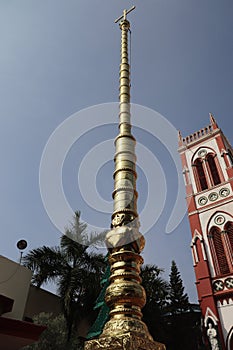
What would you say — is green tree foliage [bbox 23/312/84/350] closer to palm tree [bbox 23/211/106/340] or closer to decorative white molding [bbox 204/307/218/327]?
palm tree [bbox 23/211/106/340]

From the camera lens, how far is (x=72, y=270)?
1411 centimetres

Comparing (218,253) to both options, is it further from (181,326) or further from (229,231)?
(181,326)


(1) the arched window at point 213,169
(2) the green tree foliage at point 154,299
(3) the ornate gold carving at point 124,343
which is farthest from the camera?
(1) the arched window at point 213,169

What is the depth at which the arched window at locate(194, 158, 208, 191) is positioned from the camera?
24.2 meters

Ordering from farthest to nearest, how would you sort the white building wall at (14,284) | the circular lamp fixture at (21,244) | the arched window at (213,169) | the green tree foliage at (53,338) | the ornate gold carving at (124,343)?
the arched window at (213,169), the circular lamp fixture at (21,244), the green tree foliage at (53,338), the white building wall at (14,284), the ornate gold carving at (124,343)

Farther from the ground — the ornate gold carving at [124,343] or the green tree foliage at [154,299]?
the green tree foliage at [154,299]

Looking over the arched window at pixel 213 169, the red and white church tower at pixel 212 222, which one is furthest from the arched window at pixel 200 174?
the arched window at pixel 213 169

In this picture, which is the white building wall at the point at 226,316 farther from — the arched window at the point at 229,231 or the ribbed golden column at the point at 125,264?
the ribbed golden column at the point at 125,264

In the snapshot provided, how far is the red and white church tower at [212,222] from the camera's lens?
1801 centimetres

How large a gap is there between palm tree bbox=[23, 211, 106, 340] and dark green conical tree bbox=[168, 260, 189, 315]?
294 inches

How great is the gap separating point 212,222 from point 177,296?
7.13 metres

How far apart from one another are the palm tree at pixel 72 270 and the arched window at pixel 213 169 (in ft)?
40.0

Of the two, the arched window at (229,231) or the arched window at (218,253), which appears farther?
the arched window at (229,231)

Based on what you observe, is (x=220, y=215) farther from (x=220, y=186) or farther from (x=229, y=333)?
(x=229, y=333)
